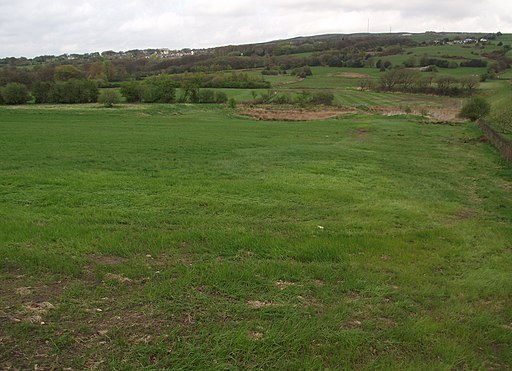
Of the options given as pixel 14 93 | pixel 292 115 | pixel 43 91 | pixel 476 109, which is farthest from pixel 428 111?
pixel 14 93

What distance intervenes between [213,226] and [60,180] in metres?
8.35

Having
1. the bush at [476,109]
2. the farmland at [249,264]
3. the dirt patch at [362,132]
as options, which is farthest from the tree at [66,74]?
the bush at [476,109]

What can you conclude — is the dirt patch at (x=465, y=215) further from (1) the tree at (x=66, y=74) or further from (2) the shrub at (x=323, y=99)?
(1) the tree at (x=66, y=74)

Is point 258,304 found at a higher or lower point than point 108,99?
lower

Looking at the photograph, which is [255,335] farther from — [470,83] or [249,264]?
[470,83]

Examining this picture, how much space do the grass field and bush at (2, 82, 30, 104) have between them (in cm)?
6214

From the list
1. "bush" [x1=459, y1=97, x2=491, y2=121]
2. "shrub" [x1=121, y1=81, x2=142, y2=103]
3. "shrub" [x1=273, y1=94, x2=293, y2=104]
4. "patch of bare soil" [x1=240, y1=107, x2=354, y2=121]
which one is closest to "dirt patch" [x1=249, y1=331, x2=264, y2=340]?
"patch of bare soil" [x1=240, y1=107, x2=354, y2=121]

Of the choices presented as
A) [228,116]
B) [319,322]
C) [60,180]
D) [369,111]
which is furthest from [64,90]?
[319,322]

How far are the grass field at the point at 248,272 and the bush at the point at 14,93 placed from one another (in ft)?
204

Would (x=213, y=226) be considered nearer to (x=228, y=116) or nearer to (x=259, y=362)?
(x=259, y=362)

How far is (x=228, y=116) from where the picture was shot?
64438 millimetres

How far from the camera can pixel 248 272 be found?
779 cm

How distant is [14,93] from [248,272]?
77.8 meters

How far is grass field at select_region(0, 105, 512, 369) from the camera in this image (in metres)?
5.55
